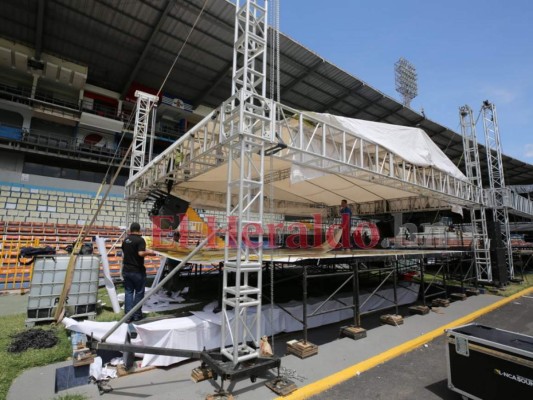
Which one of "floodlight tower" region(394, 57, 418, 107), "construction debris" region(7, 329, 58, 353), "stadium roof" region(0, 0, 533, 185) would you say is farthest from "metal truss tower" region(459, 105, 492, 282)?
"floodlight tower" region(394, 57, 418, 107)

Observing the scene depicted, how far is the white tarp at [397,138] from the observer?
22.2ft

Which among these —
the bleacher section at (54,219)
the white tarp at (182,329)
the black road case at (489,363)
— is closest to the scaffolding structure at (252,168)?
the white tarp at (182,329)

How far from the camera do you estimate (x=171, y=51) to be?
1956cm

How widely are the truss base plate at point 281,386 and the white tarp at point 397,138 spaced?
4.92 metres

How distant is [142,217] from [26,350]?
19.4m

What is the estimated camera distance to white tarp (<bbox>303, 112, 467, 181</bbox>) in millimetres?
6758

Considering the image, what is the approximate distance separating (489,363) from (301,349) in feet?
8.90

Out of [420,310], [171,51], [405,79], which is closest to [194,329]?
[420,310]

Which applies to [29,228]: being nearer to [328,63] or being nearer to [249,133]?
[249,133]

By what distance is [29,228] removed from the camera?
16.5m

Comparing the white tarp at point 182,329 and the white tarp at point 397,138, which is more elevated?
the white tarp at point 397,138

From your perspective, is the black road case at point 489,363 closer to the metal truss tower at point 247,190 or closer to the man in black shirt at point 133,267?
the metal truss tower at point 247,190

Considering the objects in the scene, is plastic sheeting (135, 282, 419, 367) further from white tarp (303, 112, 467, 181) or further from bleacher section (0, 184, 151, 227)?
bleacher section (0, 184, 151, 227)

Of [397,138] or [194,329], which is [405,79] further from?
[194,329]
